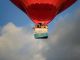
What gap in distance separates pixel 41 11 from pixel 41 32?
1.43 m

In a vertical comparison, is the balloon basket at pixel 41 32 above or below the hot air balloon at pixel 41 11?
below

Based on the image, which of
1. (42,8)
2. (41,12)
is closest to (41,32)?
(41,12)

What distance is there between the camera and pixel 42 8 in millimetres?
159625

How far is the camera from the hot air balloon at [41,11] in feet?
523

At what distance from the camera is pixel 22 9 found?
161625 millimetres

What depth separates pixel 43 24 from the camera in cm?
16050

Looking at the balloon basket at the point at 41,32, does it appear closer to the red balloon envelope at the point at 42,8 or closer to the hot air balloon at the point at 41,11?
the hot air balloon at the point at 41,11

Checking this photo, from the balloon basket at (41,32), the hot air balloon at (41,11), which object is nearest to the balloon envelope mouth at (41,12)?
the hot air balloon at (41,11)

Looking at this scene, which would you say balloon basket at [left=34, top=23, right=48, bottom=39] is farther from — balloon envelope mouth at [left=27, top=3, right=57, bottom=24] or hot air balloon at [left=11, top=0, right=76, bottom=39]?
balloon envelope mouth at [left=27, top=3, right=57, bottom=24]

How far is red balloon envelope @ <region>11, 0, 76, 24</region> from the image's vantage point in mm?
159500

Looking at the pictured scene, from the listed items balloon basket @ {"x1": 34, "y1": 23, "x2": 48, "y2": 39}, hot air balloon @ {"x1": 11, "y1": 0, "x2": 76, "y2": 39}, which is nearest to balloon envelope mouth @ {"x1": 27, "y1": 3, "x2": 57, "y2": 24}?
hot air balloon @ {"x1": 11, "y1": 0, "x2": 76, "y2": 39}

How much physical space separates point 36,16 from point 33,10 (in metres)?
0.59

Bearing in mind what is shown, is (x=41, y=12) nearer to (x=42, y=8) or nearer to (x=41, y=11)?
(x=41, y=11)

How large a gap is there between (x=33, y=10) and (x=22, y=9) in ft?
5.89
